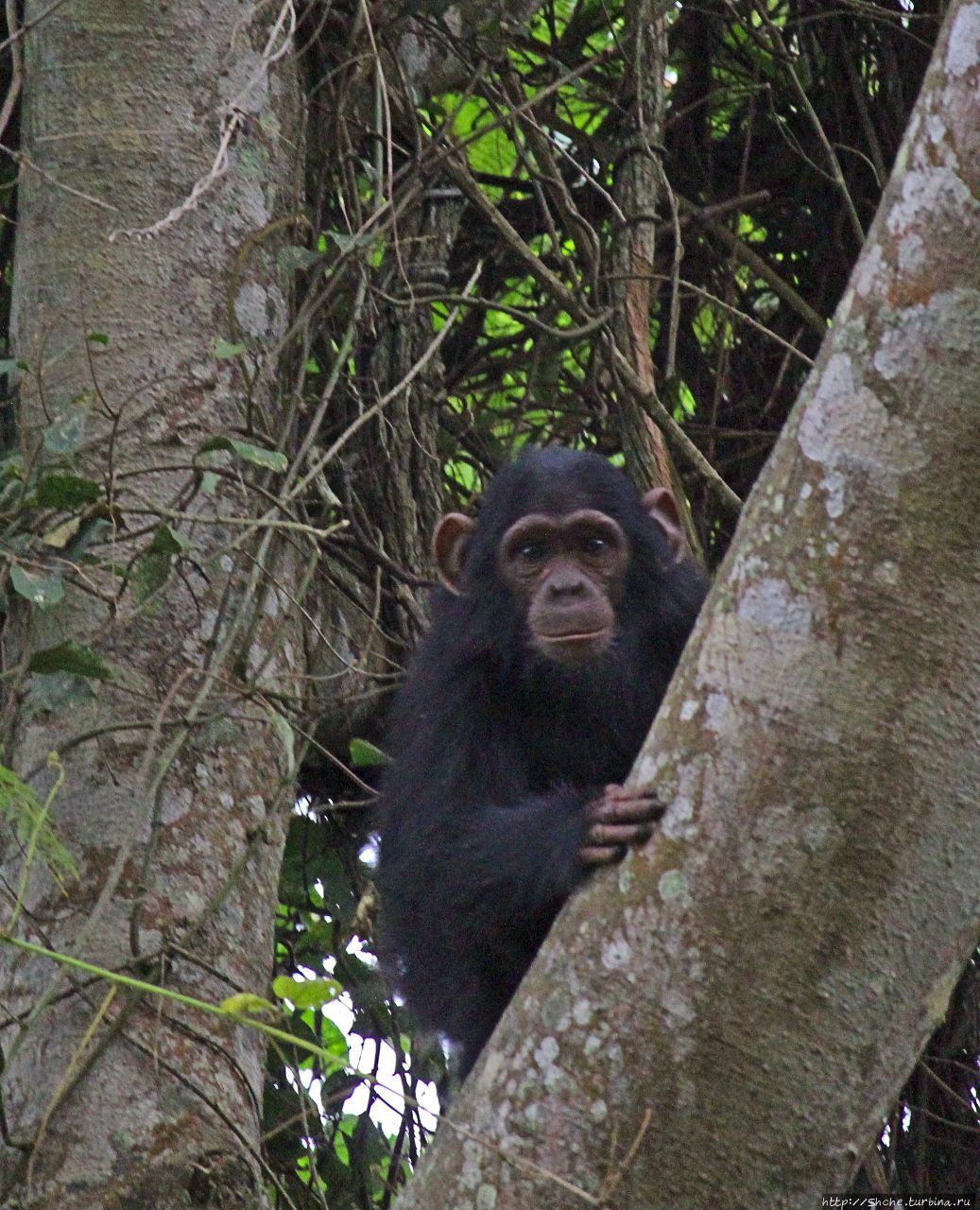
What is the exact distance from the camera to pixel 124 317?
3326 mm

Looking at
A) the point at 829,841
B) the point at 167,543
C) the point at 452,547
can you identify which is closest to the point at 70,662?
the point at 167,543

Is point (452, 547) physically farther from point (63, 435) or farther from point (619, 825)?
point (619, 825)

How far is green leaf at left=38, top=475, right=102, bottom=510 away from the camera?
113 inches

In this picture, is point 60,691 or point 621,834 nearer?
point 621,834

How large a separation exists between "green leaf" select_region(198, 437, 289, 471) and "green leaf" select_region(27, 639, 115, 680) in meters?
0.46

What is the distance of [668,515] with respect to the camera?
3.68 meters

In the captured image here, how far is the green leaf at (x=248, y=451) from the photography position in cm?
304

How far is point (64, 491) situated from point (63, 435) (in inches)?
5.3

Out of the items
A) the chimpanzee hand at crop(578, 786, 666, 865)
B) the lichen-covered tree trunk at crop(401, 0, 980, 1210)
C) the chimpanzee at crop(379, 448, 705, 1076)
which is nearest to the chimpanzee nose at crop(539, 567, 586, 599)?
the chimpanzee at crop(379, 448, 705, 1076)

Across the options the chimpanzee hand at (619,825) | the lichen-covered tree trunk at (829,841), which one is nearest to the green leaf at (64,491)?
the chimpanzee hand at (619,825)

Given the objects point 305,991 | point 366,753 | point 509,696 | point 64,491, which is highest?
point 64,491

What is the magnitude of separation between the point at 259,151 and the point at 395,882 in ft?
4.98

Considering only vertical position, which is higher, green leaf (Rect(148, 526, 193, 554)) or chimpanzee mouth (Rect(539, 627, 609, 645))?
green leaf (Rect(148, 526, 193, 554))

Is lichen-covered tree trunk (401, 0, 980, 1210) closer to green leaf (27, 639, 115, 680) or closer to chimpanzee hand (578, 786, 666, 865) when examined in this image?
chimpanzee hand (578, 786, 666, 865)
